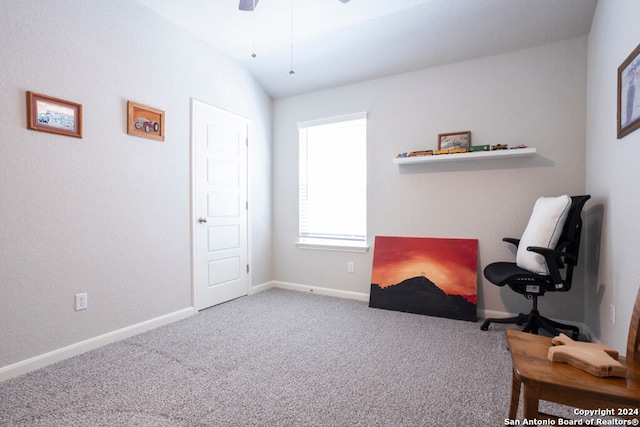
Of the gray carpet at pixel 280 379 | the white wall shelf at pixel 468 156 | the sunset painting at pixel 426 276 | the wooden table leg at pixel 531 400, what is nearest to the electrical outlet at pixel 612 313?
the gray carpet at pixel 280 379

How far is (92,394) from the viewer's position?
182 centimetres

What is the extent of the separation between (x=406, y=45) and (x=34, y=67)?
3022 mm

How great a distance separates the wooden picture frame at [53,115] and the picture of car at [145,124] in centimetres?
44

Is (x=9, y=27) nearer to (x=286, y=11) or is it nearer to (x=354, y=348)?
(x=286, y=11)

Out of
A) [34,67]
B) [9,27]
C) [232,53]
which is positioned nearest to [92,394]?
[34,67]

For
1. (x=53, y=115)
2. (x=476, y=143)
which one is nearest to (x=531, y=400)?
(x=476, y=143)

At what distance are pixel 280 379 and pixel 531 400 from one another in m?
1.39

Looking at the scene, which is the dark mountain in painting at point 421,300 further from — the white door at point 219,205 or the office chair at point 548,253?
the white door at point 219,205

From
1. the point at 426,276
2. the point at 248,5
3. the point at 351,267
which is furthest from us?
the point at 351,267

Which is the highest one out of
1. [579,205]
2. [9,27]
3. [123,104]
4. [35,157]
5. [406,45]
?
[406,45]

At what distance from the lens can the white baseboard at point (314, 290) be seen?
3.79 m

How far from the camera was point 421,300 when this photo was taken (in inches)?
128

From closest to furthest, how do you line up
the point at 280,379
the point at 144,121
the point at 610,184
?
the point at 280,379, the point at 610,184, the point at 144,121

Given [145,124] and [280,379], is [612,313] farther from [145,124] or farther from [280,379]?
[145,124]
